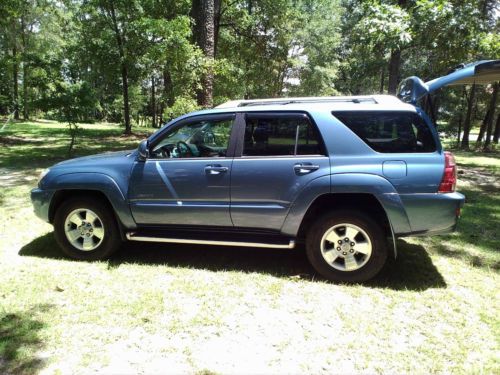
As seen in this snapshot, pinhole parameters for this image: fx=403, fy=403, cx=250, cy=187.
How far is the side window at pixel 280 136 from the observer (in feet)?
13.6

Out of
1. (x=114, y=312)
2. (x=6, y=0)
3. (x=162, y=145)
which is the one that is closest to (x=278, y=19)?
(x=6, y=0)

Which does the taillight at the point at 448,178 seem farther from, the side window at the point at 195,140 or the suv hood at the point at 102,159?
the suv hood at the point at 102,159

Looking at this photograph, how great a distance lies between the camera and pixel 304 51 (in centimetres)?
3180

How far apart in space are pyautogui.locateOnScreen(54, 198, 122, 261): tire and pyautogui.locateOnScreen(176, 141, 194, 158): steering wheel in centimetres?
107

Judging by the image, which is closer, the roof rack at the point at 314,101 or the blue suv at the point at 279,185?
the blue suv at the point at 279,185

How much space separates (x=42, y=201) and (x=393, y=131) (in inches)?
156

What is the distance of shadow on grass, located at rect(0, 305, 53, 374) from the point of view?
9.36ft

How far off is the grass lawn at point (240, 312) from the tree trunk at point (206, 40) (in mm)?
5879

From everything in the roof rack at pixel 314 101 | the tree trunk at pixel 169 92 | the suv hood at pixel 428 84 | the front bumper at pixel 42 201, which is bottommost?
the front bumper at pixel 42 201

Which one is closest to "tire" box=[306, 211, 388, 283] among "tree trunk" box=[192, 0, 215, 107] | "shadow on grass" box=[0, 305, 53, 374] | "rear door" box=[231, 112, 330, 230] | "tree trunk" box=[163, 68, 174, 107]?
"rear door" box=[231, 112, 330, 230]

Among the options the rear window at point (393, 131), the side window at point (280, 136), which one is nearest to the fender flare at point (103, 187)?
the side window at point (280, 136)

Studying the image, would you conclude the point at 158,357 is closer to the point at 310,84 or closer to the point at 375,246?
the point at 375,246

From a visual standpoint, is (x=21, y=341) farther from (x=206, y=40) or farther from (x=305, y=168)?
(x=206, y=40)

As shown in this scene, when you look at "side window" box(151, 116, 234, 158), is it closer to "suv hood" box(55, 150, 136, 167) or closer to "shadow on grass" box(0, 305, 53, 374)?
"suv hood" box(55, 150, 136, 167)
